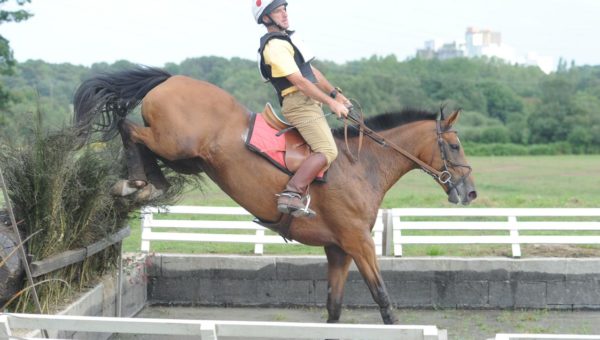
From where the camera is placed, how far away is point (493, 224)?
10.2m

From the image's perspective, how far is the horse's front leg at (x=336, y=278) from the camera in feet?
25.8

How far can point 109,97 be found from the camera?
7473 millimetres

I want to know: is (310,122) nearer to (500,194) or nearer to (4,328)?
(4,328)

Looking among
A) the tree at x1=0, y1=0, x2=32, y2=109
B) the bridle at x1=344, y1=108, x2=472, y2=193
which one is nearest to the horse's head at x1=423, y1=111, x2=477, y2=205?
the bridle at x1=344, y1=108, x2=472, y2=193

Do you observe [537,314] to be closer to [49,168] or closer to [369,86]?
[49,168]

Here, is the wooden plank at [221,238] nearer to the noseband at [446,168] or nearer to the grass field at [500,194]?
the grass field at [500,194]

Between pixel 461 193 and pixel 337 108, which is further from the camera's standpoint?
pixel 461 193

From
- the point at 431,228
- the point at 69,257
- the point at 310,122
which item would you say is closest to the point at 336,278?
the point at 310,122

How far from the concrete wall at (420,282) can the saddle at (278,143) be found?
8.92 feet

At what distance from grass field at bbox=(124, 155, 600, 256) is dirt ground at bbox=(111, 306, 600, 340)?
119cm

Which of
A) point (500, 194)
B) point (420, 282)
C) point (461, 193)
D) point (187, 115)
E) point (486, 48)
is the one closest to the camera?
point (187, 115)

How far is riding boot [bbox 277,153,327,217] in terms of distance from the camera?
7008 mm

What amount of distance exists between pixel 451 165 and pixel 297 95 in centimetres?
163

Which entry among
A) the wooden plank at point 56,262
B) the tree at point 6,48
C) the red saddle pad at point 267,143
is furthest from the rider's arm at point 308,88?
the tree at point 6,48
